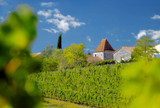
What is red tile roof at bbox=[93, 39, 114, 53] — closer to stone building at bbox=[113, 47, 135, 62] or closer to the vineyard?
stone building at bbox=[113, 47, 135, 62]

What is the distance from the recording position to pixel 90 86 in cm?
975

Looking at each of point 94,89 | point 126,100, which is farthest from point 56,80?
point 126,100

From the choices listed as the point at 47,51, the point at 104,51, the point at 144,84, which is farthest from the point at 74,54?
the point at 144,84

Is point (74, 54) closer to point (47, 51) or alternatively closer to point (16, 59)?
point (47, 51)

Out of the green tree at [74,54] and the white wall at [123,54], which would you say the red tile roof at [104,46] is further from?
the green tree at [74,54]

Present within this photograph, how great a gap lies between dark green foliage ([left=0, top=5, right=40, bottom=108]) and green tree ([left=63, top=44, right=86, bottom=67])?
29.7 meters

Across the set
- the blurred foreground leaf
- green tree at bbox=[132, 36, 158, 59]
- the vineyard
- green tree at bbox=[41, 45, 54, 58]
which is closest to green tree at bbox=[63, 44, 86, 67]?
green tree at bbox=[41, 45, 54, 58]

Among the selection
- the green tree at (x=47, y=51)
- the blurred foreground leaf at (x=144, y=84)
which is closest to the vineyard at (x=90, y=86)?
the blurred foreground leaf at (x=144, y=84)

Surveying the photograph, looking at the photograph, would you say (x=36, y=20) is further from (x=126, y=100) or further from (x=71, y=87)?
(x=71, y=87)

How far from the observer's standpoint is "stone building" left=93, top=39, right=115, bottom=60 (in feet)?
152

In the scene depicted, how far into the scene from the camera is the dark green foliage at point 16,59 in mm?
431

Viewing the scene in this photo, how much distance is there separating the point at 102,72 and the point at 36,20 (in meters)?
8.86

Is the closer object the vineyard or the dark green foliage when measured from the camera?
the dark green foliage

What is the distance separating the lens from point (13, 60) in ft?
1.47
